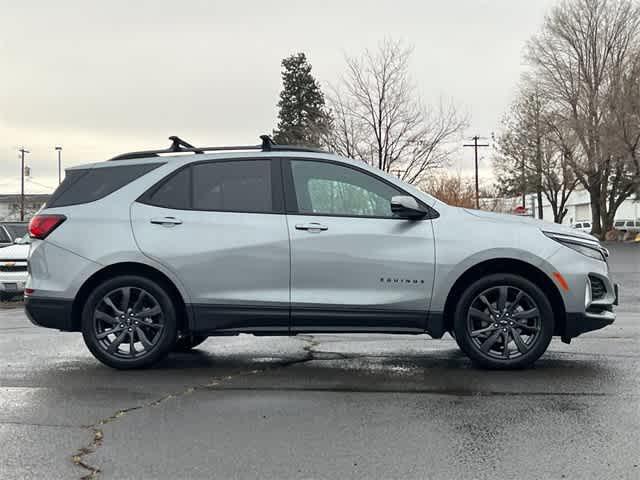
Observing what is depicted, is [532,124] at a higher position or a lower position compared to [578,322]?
higher

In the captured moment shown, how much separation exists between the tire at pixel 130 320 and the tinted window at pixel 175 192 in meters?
0.66

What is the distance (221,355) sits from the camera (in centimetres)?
820

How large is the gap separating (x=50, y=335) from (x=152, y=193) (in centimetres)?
359

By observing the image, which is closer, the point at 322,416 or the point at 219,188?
the point at 322,416

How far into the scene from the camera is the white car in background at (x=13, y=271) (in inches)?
635

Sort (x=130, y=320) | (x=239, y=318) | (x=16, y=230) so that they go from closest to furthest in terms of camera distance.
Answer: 1. (x=239, y=318)
2. (x=130, y=320)
3. (x=16, y=230)

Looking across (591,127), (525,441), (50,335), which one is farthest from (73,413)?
(591,127)

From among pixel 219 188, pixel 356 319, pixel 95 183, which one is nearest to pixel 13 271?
pixel 95 183

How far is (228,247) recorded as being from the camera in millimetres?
7023

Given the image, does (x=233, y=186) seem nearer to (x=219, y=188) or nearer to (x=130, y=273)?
(x=219, y=188)

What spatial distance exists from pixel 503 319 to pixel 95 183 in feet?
11.9

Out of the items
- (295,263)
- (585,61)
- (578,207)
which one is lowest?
(295,263)

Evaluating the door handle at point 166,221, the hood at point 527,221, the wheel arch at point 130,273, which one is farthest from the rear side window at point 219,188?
the hood at point 527,221

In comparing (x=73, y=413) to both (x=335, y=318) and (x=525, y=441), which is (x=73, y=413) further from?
(x=525, y=441)
